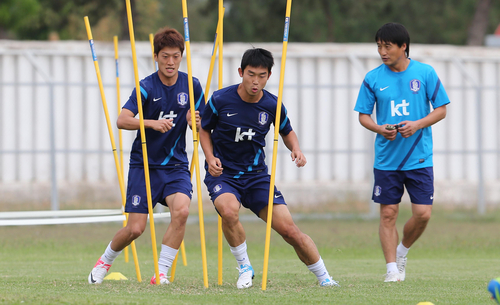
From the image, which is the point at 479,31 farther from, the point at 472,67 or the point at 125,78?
the point at 125,78

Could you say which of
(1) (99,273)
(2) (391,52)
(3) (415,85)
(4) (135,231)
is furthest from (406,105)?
(1) (99,273)

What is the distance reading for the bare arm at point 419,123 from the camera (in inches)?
256

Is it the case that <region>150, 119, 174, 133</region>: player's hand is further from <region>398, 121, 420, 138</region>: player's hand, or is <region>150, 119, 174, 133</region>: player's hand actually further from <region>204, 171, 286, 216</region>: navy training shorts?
<region>398, 121, 420, 138</region>: player's hand

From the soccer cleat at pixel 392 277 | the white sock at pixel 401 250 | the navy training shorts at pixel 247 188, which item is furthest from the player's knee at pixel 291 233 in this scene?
the white sock at pixel 401 250

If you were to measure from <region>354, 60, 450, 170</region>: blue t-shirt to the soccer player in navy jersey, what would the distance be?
1766 millimetres

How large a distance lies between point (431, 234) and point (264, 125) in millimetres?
6808

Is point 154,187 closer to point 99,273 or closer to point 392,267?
point 99,273

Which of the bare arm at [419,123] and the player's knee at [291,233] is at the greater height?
the bare arm at [419,123]

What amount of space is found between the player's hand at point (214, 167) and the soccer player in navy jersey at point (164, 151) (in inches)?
16.6

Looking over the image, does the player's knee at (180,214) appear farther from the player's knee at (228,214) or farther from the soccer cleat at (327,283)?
the soccer cleat at (327,283)

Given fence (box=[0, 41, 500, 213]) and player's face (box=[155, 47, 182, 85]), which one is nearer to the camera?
player's face (box=[155, 47, 182, 85])

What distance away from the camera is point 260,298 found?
523 centimetres

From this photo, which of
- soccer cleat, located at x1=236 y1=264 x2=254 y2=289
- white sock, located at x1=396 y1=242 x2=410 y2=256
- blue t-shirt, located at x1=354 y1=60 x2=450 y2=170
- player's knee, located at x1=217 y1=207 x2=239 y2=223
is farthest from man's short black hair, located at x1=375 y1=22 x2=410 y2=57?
soccer cleat, located at x1=236 y1=264 x2=254 y2=289

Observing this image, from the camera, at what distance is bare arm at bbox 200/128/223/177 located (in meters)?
5.79
